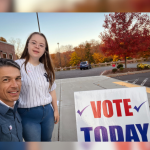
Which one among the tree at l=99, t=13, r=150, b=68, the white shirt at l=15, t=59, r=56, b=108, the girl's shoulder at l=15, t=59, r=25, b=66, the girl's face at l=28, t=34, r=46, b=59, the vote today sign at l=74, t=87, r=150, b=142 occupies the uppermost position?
the tree at l=99, t=13, r=150, b=68

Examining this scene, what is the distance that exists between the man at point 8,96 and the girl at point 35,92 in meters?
0.25

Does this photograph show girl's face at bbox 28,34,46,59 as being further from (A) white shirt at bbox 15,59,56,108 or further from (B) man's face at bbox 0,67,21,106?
(B) man's face at bbox 0,67,21,106

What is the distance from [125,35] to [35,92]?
28.8ft

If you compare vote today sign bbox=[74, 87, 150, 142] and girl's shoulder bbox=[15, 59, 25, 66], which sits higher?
girl's shoulder bbox=[15, 59, 25, 66]

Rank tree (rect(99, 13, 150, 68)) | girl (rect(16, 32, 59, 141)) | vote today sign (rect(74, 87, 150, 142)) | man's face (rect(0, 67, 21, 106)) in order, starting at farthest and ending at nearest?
tree (rect(99, 13, 150, 68))
vote today sign (rect(74, 87, 150, 142))
girl (rect(16, 32, 59, 141))
man's face (rect(0, 67, 21, 106))

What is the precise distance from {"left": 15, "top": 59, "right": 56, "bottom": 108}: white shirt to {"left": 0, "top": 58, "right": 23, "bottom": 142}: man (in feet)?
0.81

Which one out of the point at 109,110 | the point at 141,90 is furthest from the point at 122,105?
the point at 141,90

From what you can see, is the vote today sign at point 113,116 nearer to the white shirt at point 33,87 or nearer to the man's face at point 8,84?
the white shirt at point 33,87

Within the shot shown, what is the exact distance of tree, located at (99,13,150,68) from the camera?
8.44 meters

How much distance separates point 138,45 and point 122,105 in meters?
8.45

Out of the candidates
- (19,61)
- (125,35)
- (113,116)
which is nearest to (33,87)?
(19,61)

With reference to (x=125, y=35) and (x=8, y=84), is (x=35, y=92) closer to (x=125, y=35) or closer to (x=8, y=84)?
(x=8, y=84)

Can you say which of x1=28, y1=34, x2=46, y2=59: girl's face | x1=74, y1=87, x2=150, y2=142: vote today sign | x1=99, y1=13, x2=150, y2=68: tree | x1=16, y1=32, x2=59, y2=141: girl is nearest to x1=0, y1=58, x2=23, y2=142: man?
x1=16, y1=32, x2=59, y2=141: girl

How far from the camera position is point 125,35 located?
27.6 ft
